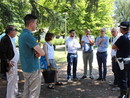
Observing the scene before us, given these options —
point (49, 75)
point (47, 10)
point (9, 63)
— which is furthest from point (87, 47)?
point (9, 63)

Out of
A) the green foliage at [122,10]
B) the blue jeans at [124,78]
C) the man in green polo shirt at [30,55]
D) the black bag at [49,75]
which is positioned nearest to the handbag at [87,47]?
the black bag at [49,75]

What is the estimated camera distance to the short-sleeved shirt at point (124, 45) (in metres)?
4.10

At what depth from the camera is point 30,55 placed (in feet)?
10.3

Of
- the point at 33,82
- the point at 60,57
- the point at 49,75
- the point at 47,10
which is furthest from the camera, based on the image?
the point at 60,57

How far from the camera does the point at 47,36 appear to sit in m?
5.04

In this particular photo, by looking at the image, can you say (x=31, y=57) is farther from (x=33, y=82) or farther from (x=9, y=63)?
(x=9, y=63)

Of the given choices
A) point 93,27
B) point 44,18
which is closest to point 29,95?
point 44,18

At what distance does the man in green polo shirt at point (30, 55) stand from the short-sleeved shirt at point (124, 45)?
204cm

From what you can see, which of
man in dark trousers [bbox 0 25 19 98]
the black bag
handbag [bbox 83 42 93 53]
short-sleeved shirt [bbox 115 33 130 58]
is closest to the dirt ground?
the black bag

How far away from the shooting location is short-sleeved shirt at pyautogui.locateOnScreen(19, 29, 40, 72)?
9.93 feet

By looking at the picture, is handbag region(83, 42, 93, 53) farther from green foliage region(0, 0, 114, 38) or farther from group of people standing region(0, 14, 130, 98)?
green foliage region(0, 0, 114, 38)

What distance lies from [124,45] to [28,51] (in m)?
2.35

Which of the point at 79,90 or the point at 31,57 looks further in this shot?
the point at 79,90

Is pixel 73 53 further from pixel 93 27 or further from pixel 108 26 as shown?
pixel 108 26
